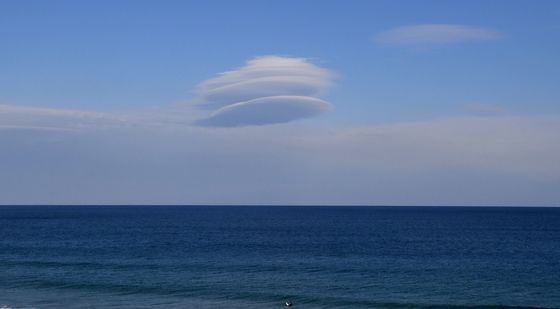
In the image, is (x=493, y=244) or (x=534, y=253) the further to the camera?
(x=493, y=244)

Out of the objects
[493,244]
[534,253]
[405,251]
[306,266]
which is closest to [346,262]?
[306,266]

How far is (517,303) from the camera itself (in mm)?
38781

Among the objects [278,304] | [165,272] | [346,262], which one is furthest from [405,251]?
[278,304]

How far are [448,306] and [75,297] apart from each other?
22.3 m

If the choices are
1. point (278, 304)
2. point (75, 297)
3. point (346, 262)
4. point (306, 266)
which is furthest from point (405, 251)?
point (75, 297)

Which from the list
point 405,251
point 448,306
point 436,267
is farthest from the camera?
point 405,251

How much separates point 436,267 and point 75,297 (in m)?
29.6

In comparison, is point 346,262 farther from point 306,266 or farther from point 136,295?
point 136,295

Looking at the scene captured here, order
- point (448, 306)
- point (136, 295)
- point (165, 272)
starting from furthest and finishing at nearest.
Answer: point (165, 272), point (136, 295), point (448, 306)

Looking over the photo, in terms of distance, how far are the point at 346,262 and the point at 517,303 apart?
67.8ft

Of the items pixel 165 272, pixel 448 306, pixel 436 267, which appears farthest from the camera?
pixel 436 267

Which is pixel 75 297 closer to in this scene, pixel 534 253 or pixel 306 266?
pixel 306 266

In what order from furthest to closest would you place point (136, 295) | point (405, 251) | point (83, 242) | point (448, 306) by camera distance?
point (83, 242) → point (405, 251) → point (136, 295) → point (448, 306)

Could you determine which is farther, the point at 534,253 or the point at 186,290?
the point at 534,253
